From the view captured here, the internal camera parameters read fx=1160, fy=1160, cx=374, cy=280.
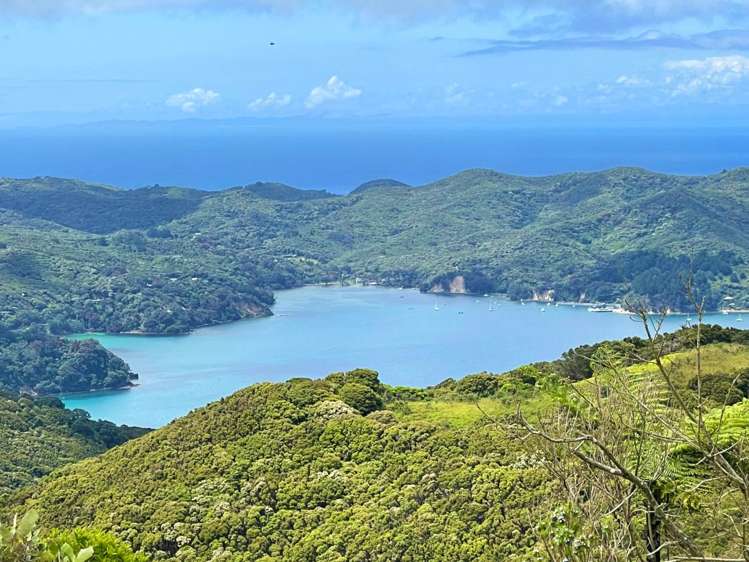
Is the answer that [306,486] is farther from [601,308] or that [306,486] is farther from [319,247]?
[319,247]

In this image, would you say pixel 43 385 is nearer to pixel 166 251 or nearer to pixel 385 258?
pixel 166 251

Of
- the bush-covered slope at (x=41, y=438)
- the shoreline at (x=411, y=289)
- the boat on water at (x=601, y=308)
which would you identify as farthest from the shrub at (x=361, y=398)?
the boat on water at (x=601, y=308)

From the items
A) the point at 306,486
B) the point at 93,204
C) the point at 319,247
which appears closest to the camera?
the point at 306,486

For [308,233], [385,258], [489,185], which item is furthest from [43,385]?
[489,185]

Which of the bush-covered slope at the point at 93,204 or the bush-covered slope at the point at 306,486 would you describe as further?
the bush-covered slope at the point at 93,204

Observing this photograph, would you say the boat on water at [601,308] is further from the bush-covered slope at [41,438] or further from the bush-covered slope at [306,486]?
the bush-covered slope at [306,486]

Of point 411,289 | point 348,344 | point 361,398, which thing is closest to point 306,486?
point 361,398

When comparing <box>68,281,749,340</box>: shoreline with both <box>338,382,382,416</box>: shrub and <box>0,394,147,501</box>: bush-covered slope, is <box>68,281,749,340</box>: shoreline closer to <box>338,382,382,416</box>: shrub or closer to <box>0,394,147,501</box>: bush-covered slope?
<box>0,394,147,501</box>: bush-covered slope
